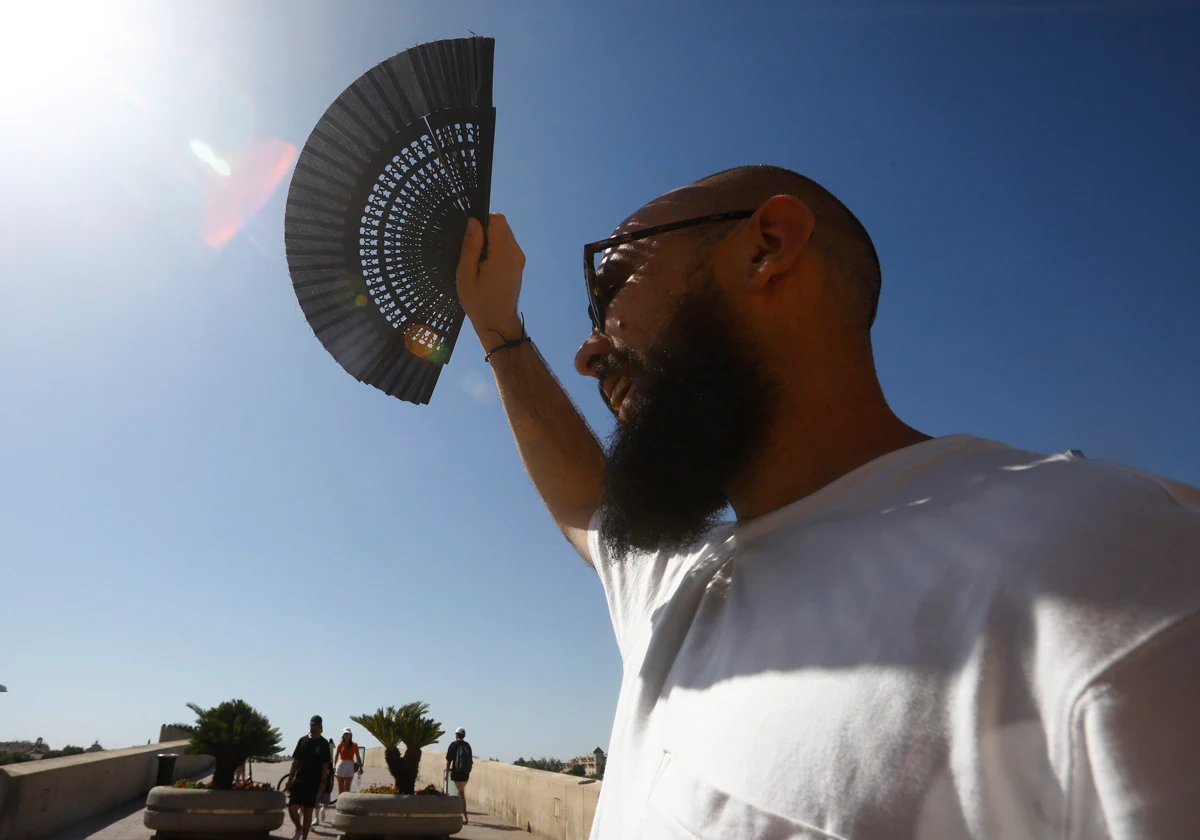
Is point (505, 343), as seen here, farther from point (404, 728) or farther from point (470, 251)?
point (404, 728)

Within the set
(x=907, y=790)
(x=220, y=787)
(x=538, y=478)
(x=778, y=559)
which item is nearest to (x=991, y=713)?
(x=907, y=790)

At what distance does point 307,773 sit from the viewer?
11789 mm

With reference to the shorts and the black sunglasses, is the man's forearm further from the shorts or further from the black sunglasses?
the shorts

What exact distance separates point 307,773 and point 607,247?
1262 centimetres

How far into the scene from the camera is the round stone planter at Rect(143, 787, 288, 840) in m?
8.69

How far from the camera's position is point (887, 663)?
0.78m

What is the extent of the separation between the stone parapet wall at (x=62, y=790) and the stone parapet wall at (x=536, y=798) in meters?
6.61

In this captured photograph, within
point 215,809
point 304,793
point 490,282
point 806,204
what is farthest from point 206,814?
point 806,204

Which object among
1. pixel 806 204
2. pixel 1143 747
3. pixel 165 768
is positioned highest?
pixel 806 204

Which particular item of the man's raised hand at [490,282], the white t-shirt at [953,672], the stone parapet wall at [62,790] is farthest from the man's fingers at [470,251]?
the stone parapet wall at [62,790]

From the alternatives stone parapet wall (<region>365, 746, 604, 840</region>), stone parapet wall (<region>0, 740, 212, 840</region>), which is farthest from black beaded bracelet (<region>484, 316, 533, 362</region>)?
stone parapet wall (<region>0, 740, 212, 840</region>)

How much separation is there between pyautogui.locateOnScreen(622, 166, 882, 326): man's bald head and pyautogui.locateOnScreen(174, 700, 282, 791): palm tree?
10.7 meters

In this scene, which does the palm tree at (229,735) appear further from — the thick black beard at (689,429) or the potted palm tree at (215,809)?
the thick black beard at (689,429)

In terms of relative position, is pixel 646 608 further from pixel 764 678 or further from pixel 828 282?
pixel 828 282
